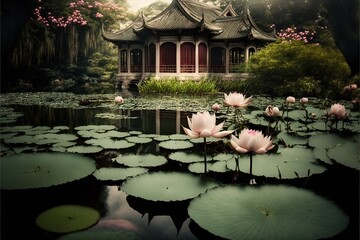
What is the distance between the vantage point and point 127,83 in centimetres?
2317

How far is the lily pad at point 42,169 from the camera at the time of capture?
217 cm

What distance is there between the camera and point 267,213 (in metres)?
1.64

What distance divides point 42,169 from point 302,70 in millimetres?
10635

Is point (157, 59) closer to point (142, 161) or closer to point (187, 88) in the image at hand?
point (187, 88)

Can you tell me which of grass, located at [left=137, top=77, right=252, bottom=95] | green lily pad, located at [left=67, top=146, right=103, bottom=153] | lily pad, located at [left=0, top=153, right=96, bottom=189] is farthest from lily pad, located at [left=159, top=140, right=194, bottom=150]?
grass, located at [left=137, top=77, right=252, bottom=95]

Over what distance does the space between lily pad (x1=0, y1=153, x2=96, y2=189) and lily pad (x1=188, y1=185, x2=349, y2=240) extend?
1.10m

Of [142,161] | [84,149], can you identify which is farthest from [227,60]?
[142,161]

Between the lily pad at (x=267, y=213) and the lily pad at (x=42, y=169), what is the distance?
110 centimetres

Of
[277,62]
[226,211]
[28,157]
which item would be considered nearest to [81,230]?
[226,211]

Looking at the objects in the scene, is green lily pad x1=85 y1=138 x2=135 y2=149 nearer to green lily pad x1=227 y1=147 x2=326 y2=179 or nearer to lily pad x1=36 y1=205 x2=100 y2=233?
green lily pad x1=227 y1=147 x2=326 y2=179

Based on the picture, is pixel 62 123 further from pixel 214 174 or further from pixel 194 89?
pixel 194 89

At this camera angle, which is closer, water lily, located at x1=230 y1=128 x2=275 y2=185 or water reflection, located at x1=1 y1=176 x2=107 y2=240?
water reflection, located at x1=1 y1=176 x2=107 y2=240

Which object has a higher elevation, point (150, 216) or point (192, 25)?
point (192, 25)

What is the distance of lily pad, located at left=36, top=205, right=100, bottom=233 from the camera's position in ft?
5.58
